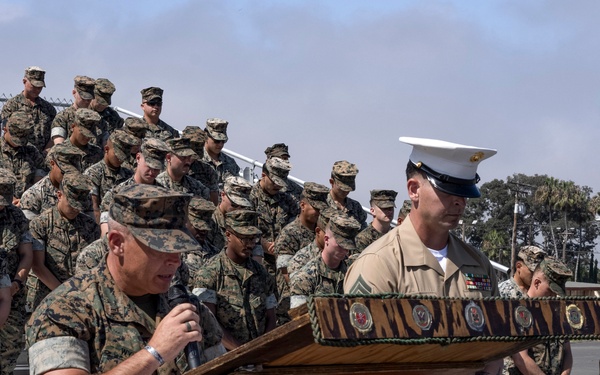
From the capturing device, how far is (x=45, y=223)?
30.5ft

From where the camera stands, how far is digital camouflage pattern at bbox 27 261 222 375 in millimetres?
3309

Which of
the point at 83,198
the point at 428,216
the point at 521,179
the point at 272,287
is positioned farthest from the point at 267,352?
the point at 521,179

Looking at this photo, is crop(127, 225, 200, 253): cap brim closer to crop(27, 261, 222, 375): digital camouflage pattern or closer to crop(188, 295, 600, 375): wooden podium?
crop(27, 261, 222, 375): digital camouflage pattern

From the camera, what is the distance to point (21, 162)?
40.0ft

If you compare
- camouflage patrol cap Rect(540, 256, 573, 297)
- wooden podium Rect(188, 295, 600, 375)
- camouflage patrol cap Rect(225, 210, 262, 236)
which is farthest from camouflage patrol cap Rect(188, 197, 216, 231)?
wooden podium Rect(188, 295, 600, 375)

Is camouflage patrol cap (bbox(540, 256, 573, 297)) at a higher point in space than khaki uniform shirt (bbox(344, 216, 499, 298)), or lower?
higher

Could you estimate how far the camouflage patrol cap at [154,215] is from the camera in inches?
134

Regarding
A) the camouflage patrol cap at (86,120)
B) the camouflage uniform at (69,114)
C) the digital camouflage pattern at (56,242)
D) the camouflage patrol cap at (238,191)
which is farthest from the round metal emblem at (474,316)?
the camouflage uniform at (69,114)

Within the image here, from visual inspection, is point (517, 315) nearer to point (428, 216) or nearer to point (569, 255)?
point (428, 216)

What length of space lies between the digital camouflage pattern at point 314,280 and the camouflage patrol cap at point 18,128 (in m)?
4.63

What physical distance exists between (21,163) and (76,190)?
125 inches

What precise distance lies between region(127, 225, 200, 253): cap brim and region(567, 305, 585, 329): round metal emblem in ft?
3.74

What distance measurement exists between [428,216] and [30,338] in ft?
5.26

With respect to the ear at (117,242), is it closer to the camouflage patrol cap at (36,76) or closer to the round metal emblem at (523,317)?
the round metal emblem at (523,317)
